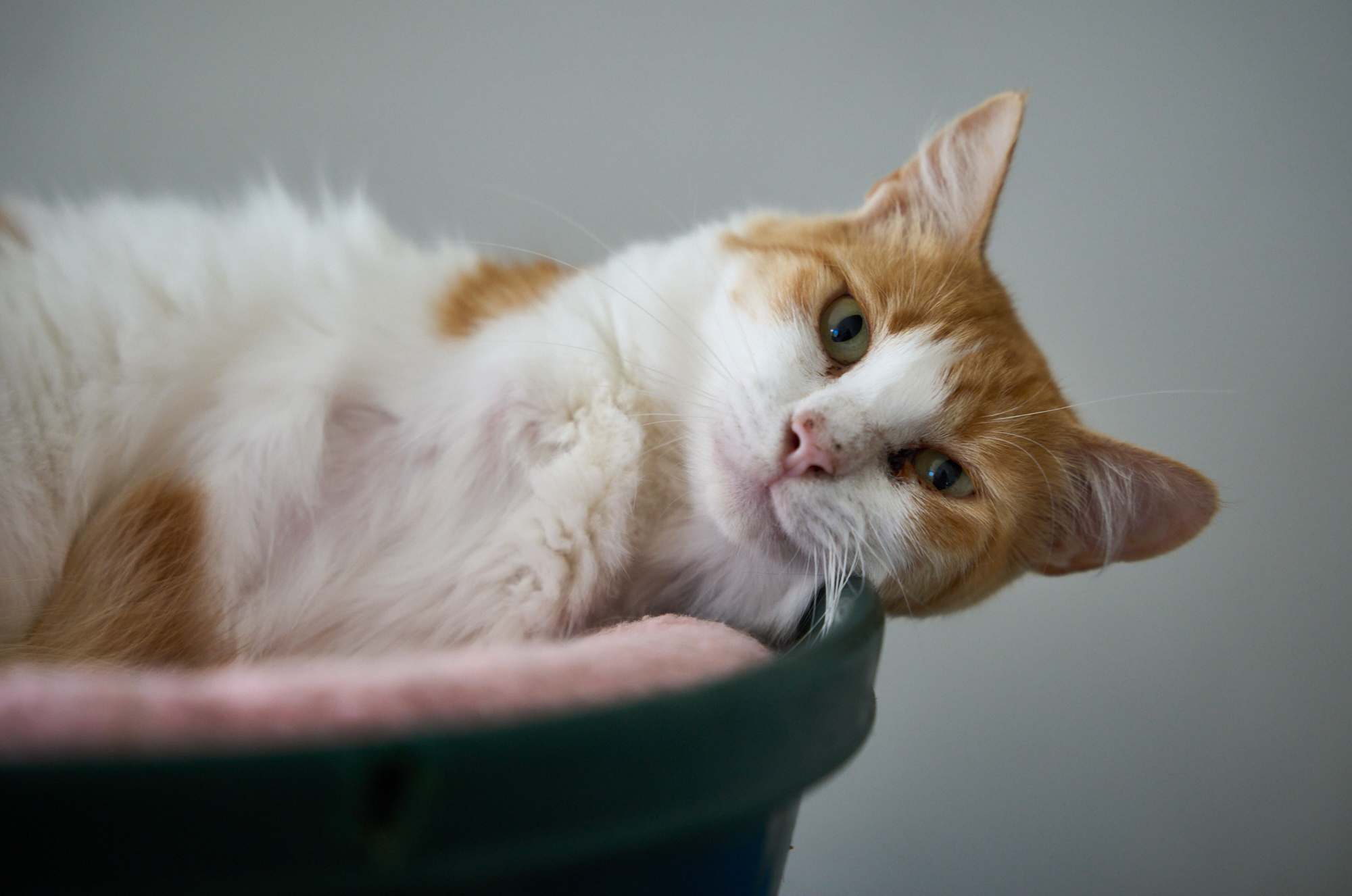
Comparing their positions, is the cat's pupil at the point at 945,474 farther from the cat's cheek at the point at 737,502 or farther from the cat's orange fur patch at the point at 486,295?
the cat's orange fur patch at the point at 486,295

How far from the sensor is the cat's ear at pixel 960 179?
1179 mm

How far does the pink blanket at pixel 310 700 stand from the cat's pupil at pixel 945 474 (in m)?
0.60

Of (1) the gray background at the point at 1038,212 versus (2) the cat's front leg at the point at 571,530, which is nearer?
(2) the cat's front leg at the point at 571,530

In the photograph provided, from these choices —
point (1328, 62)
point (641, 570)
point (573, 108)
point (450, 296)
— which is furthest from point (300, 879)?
point (1328, 62)

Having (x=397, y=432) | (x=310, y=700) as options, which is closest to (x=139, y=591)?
(x=397, y=432)

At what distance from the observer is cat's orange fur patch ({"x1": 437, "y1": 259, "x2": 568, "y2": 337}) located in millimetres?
1095

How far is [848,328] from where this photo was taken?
1.09 m

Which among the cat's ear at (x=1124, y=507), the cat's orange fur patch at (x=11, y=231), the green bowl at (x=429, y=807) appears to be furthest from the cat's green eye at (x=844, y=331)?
the cat's orange fur patch at (x=11, y=231)

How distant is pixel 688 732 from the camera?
1.35ft

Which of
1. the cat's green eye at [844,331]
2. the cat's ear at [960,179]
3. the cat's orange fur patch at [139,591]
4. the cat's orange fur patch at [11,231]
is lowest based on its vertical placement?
the cat's orange fur patch at [139,591]

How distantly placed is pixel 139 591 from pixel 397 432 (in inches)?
12.8

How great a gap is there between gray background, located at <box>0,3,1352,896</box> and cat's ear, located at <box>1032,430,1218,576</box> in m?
0.67

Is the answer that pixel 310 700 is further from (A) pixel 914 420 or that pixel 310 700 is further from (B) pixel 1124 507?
(B) pixel 1124 507

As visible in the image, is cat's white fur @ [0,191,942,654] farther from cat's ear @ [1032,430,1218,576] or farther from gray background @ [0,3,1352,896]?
gray background @ [0,3,1352,896]
